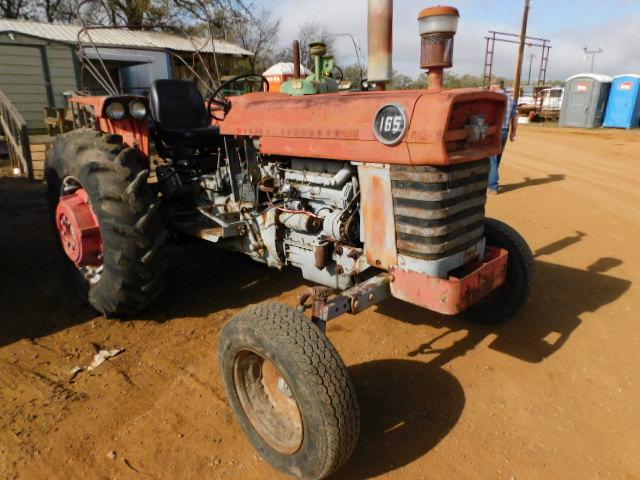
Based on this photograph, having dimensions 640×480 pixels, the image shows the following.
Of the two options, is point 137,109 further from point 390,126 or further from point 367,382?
point 367,382

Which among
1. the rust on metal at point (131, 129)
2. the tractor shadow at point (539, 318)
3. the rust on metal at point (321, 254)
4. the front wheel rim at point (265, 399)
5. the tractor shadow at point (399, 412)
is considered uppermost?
the rust on metal at point (131, 129)

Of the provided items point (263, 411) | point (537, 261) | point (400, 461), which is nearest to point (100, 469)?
point (263, 411)

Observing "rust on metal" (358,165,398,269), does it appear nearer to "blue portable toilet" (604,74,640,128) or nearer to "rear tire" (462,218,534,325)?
"rear tire" (462,218,534,325)

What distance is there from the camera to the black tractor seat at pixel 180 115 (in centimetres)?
405

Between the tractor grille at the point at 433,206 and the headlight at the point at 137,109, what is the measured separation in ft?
7.49

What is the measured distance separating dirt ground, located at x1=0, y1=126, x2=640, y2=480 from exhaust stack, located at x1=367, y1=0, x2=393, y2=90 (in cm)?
172

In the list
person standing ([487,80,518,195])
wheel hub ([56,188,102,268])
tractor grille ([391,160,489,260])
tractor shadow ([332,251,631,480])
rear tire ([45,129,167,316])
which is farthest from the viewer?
person standing ([487,80,518,195])


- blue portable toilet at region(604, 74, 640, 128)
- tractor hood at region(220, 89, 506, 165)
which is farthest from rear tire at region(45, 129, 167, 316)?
blue portable toilet at region(604, 74, 640, 128)

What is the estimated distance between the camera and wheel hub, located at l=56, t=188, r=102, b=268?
3430mm

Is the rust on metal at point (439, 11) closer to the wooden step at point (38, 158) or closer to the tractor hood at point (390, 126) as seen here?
the tractor hood at point (390, 126)

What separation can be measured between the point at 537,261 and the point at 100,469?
13.3 ft

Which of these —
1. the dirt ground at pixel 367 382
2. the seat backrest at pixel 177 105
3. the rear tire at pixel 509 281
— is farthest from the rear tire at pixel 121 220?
the rear tire at pixel 509 281

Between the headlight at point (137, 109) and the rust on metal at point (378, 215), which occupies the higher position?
the headlight at point (137, 109)

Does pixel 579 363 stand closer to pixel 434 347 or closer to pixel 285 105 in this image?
pixel 434 347
